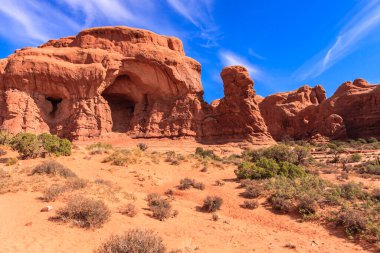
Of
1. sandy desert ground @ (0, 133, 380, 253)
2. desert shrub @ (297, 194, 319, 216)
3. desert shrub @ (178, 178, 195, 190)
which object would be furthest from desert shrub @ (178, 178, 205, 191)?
desert shrub @ (297, 194, 319, 216)

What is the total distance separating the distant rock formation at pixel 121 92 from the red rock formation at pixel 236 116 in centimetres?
13

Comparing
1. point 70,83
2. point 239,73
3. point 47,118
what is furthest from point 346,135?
point 47,118

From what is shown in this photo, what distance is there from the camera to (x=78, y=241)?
19.2 feet

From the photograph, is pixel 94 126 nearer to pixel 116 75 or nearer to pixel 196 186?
pixel 116 75

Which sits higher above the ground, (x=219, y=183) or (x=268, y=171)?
(x=268, y=171)

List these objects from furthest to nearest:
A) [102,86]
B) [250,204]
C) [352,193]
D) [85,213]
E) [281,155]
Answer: [102,86]
[281,155]
[352,193]
[250,204]
[85,213]

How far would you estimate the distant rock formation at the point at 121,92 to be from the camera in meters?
31.9

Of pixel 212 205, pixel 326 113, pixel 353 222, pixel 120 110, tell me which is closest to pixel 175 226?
pixel 212 205

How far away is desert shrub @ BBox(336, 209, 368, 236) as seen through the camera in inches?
287

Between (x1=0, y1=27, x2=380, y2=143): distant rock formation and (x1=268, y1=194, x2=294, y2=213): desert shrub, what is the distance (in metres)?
23.5

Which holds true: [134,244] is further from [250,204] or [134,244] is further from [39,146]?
[39,146]

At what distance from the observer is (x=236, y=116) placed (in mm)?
34406

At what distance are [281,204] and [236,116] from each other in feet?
83.3

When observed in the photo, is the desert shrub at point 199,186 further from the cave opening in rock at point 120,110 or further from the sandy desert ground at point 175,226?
the cave opening in rock at point 120,110
